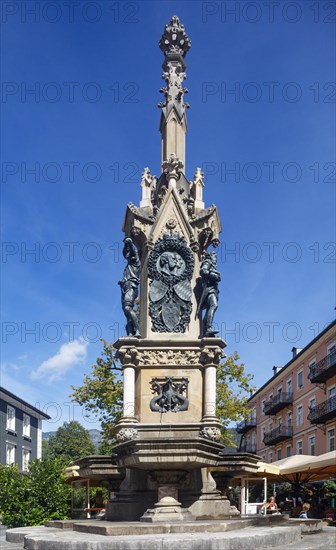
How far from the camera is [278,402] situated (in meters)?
57.2

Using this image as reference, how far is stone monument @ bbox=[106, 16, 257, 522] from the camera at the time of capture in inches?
452

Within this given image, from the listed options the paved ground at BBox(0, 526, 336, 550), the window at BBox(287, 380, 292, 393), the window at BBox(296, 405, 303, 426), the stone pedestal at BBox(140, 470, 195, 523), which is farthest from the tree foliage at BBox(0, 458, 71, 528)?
the window at BBox(287, 380, 292, 393)

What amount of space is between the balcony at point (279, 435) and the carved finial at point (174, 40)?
42901 millimetres

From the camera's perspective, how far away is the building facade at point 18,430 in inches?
2064

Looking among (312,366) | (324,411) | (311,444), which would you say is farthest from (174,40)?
(311,444)

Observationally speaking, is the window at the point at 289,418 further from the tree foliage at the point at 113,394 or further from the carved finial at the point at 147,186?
the carved finial at the point at 147,186

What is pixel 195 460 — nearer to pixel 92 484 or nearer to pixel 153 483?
pixel 153 483

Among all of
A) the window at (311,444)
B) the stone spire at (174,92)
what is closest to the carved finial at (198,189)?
the stone spire at (174,92)

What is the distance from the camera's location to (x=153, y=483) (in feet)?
41.1

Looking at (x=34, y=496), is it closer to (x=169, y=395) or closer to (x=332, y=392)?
(x=169, y=395)

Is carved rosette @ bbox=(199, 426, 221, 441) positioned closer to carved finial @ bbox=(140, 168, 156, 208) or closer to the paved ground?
the paved ground

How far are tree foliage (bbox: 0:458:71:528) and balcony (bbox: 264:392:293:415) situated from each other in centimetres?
3983

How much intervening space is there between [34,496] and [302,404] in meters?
37.9

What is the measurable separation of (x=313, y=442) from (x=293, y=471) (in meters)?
27.6
